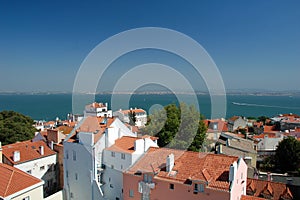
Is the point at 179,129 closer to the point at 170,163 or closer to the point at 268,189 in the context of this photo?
the point at 268,189

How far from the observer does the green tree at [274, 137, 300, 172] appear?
27.5 metres

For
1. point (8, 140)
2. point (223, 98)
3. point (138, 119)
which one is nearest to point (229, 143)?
point (223, 98)

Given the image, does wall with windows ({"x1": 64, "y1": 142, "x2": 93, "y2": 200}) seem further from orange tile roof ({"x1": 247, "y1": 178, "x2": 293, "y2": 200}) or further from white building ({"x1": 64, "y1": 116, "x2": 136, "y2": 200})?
orange tile roof ({"x1": 247, "y1": 178, "x2": 293, "y2": 200})

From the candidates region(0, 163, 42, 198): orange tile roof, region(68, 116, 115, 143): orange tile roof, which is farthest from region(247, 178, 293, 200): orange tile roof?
region(0, 163, 42, 198): orange tile roof

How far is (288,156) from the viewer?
27938 millimetres

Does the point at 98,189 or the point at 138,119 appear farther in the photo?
the point at 138,119

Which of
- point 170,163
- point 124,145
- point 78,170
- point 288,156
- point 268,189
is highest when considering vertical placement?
point 124,145

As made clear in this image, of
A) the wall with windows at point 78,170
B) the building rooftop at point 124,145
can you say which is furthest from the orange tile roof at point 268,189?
the wall with windows at point 78,170

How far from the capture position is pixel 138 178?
1620cm

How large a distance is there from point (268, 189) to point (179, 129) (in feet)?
36.2

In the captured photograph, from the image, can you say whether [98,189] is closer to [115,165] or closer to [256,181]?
[115,165]

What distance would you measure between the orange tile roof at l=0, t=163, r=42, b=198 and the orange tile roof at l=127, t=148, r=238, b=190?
21.3 feet

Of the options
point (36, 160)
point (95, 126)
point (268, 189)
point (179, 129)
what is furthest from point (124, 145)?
point (268, 189)

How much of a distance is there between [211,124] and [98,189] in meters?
29.9
